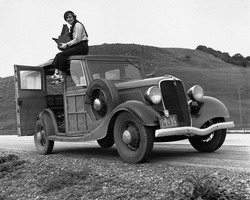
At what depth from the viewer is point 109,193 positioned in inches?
157

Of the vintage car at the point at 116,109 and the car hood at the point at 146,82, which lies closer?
the vintage car at the point at 116,109

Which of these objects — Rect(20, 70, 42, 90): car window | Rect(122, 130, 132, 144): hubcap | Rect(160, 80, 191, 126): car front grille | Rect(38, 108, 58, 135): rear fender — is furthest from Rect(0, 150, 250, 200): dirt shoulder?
Rect(20, 70, 42, 90): car window

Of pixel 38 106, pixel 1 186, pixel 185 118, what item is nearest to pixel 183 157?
pixel 185 118

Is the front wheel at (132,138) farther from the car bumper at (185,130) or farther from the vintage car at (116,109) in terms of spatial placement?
the car bumper at (185,130)

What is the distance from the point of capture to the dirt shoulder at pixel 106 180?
3.78 metres

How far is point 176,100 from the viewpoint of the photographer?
19.6ft

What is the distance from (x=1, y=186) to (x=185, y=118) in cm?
304

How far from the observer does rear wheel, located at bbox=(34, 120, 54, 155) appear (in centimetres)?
756

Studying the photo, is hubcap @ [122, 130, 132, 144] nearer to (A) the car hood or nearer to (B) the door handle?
(A) the car hood

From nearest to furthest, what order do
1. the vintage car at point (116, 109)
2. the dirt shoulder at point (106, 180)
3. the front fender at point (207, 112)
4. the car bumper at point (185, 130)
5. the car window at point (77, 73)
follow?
the dirt shoulder at point (106, 180)
the car bumper at point (185, 130)
the vintage car at point (116, 109)
the front fender at point (207, 112)
the car window at point (77, 73)

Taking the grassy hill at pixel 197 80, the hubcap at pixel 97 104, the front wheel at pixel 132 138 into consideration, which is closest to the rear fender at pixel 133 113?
the front wheel at pixel 132 138

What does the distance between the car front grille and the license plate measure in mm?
155

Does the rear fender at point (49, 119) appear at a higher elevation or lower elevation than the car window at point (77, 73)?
lower

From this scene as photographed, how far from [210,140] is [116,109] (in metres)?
1.99
